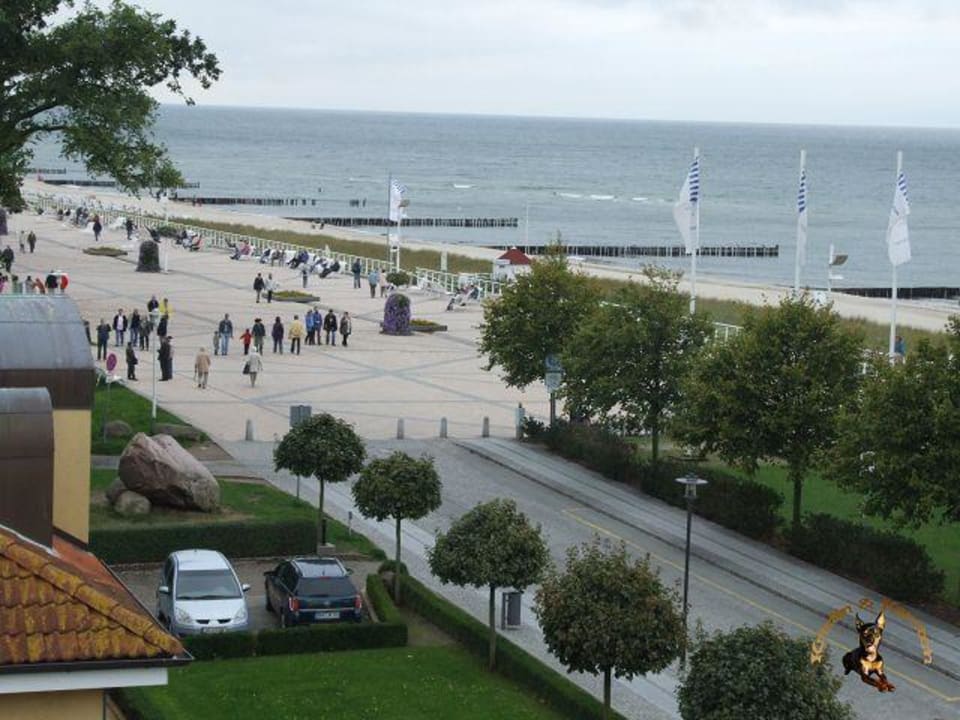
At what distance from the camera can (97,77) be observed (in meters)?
47.9

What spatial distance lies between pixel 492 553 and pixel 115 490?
33.0 ft

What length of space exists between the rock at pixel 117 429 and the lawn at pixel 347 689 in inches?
563

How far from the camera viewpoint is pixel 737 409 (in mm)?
31281

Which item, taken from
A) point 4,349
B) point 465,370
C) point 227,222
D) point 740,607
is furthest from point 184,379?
point 227,222

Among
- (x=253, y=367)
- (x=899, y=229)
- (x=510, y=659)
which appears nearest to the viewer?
(x=510, y=659)

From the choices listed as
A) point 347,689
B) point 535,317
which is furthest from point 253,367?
point 347,689

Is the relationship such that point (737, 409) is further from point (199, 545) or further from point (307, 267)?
point (307, 267)

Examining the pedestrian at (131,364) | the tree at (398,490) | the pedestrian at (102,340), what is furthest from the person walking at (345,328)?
the tree at (398,490)

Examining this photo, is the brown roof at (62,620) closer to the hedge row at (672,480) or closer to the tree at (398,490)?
the tree at (398,490)


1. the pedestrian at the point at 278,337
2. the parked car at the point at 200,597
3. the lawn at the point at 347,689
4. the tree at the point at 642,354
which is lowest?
the lawn at the point at 347,689

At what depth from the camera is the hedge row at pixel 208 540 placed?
27469 mm

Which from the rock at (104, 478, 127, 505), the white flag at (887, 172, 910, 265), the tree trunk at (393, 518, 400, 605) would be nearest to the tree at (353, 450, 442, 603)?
the tree trunk at (393, 518, 400, 605)

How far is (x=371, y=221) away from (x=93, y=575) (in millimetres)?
143211

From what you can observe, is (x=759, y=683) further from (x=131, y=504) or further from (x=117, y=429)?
(x=117, y=429)
